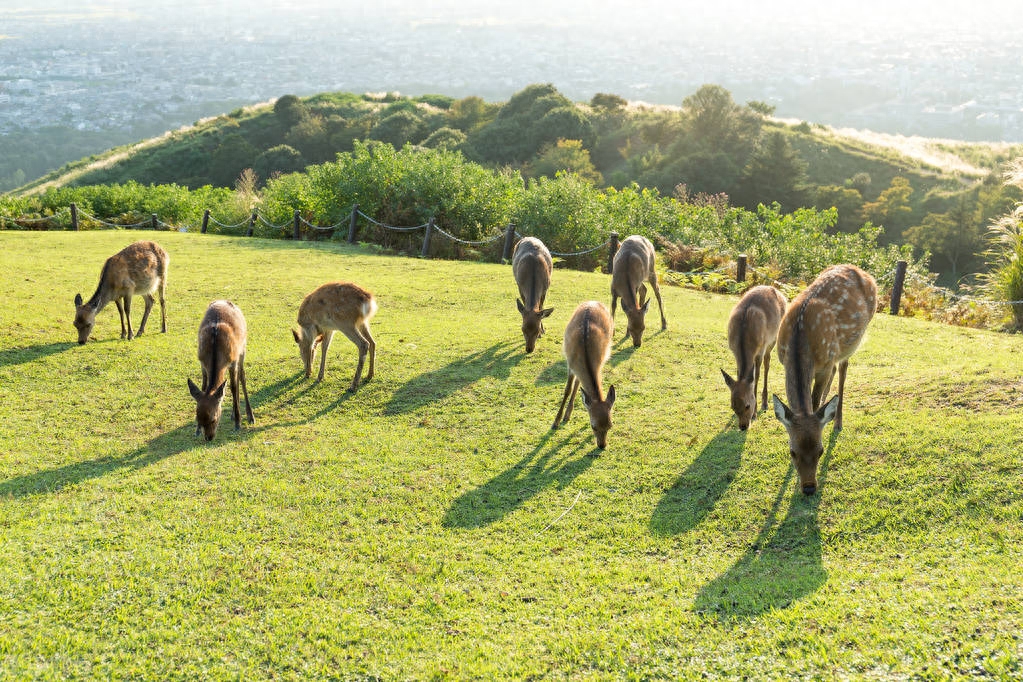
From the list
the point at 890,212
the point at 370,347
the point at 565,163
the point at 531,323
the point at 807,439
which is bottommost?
the point at 890,212

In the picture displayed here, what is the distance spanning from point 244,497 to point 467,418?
2.90 m

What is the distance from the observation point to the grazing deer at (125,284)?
1198 centimetres

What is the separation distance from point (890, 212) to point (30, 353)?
3976 cm

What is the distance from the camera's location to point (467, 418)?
31.0 feet

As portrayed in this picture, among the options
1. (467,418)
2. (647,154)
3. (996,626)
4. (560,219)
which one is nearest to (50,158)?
(647,154)

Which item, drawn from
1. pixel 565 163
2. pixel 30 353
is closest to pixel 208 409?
pixel 30 353

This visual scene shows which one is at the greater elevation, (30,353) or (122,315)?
(122,315)

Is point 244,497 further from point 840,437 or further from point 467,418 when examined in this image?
point 840,437

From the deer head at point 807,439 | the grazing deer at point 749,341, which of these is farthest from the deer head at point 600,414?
the deer head at point 807,439

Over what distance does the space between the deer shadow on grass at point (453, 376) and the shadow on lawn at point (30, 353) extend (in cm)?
545

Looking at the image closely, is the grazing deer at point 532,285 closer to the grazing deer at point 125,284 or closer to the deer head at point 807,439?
the deer head at point 807,439

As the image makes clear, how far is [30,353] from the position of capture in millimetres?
11430

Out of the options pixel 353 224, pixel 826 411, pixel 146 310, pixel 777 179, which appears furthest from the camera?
pixel 777 179

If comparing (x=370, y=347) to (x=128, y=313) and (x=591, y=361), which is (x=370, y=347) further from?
(x=128, y=313)
